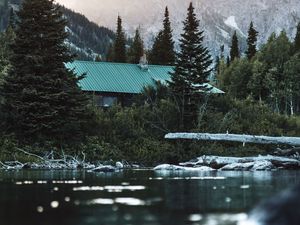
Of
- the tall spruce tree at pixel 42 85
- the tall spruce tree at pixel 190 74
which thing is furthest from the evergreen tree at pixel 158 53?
the tall spruce tree at pixel 42 85

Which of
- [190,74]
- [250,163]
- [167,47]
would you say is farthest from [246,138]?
[167,47]

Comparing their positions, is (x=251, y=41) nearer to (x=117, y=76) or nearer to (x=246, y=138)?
(x=117, y=76)

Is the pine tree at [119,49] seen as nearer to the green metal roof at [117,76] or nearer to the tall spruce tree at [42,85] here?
the green metal roof at [117,76]

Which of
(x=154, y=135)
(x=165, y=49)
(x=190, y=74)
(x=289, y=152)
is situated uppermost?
(x=165, y=49)

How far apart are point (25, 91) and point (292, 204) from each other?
3131 centimetres

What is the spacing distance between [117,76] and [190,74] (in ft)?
63.2

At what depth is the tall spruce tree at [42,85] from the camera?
35.9 meters

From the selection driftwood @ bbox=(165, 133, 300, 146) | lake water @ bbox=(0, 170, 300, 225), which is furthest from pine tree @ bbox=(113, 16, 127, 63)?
lake water @ bbox=(0, 170, 300, 225)

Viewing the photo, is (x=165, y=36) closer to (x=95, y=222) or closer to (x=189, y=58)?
(x=189, y=58)

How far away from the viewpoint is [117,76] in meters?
66.6

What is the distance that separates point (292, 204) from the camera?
17.4 ft

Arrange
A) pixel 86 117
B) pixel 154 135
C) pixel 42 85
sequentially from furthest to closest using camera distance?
pixel 154 135, pixel 86 117, pixel 42 85

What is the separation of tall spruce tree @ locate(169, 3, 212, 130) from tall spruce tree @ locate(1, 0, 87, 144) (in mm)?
9461

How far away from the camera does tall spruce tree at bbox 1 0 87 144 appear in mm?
35875
